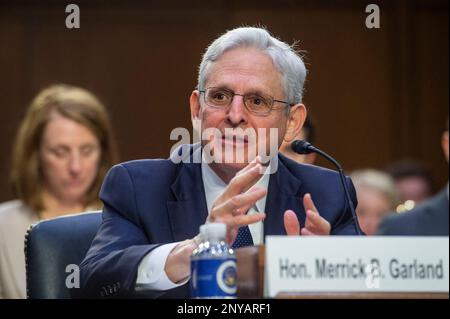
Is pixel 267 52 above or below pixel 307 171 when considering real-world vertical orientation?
above

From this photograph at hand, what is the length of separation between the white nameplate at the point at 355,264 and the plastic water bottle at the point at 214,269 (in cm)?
9

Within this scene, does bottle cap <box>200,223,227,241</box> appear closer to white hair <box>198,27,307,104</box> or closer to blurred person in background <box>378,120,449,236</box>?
white hair <box>198,27,307,104</box>

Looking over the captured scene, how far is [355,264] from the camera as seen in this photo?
2143mm

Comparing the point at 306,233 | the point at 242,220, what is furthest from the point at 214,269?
the point at 306,233

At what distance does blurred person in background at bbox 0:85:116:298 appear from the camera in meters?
3.78

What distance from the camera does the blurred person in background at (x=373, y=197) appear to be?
4.74 meters

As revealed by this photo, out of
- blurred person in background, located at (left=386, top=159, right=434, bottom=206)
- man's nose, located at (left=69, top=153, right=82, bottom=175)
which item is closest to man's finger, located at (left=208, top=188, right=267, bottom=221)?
man's nose, located at (left=69, top=153, right=82, bottom=175)

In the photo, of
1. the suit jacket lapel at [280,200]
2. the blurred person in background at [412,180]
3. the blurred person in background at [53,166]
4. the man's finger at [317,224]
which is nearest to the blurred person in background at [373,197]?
the blurred person in background at [412,180]

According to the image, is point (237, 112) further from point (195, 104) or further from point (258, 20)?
point (258, 20)

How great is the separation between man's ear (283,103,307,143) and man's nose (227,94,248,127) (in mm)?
214

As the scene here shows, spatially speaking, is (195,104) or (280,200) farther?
(195,104)

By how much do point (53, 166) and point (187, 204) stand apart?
1343 millimetres
